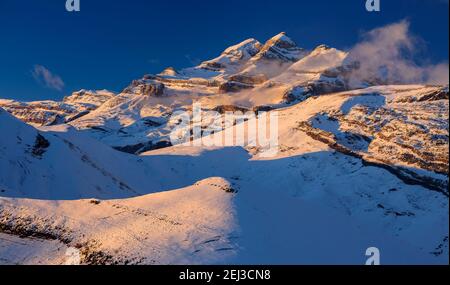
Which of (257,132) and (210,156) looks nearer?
(210,156)

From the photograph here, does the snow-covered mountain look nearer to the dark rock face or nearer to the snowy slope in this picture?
the snowy slope

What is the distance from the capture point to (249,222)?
42.3 meters

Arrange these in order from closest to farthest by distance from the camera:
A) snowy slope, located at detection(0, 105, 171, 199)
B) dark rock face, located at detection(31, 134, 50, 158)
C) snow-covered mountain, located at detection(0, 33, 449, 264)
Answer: snow-covered mountain, located at detection(0, 33, 449, 264)
snowy slope, located at detection(0, 105, 171, 199)
dark rock face, located at detection(31, 134, 50, 158)

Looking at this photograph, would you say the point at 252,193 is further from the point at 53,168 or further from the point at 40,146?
the point at 40,146

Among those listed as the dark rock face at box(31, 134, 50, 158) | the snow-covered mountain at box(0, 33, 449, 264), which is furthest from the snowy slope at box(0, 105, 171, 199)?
the snow-covered mountain at box(0, 33, 449, 264)

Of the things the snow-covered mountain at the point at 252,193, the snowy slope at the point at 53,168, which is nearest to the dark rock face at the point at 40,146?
the snowy slope at the point at 53,168

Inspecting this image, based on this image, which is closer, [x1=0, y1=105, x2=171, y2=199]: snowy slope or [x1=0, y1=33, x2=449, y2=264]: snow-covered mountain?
[x1=0, y1=33, x2=449, y2=264]: snow-covered mountain

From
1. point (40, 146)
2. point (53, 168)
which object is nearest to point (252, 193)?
point (53, 168)

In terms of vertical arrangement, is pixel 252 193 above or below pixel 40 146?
above

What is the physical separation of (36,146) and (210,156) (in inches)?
2730

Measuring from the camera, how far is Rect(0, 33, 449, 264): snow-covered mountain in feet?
127

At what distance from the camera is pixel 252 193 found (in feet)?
168
